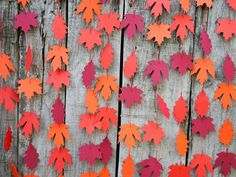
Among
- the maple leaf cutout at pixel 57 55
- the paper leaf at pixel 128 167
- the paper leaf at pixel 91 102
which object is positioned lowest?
the paper leaf at pixel 128 167

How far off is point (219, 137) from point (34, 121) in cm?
109

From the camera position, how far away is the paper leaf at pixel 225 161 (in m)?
2.49

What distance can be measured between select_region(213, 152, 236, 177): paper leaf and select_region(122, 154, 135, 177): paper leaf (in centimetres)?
50

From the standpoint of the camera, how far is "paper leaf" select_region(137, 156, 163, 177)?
249 cm

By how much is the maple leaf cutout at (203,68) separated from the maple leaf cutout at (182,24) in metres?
0.17

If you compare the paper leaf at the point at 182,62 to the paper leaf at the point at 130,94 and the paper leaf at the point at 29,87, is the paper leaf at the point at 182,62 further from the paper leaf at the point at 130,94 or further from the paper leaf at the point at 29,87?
the paper leaf at the point at 29,87

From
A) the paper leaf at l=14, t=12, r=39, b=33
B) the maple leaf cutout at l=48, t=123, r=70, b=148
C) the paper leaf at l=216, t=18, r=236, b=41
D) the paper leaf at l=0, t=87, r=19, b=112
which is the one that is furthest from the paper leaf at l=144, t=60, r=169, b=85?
the paper leaf at l=0, t=87, r=19, b=112

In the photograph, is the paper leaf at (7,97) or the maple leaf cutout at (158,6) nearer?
the maple leaf cutout at (158,6)

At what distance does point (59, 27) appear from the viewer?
241 cm

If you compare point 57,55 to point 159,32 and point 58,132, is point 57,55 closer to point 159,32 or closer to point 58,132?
point 58,132

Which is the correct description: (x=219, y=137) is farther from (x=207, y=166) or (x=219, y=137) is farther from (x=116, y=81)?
(x=116, y=81)

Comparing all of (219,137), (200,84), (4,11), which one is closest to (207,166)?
(219,137)

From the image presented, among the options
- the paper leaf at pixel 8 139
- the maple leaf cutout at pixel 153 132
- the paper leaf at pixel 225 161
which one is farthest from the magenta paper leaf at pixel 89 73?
the paper leaf at pixel 225 161

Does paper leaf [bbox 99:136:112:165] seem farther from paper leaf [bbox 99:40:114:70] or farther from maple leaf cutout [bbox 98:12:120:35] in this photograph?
maple leaf cutout [bbox 98:12:120:35]
